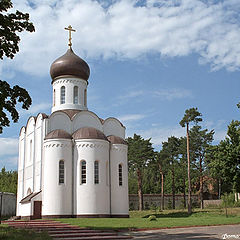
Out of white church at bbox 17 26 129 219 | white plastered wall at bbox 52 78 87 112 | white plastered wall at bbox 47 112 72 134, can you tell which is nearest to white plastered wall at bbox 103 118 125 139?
white church at bbox 17 26 129 219

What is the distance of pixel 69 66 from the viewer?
3162 centimetres

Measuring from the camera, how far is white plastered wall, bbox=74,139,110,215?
2616cm

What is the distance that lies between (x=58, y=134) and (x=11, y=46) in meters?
14.1

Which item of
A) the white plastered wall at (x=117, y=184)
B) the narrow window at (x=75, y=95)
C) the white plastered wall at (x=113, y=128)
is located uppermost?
the narrow window at (x=75, y=95)

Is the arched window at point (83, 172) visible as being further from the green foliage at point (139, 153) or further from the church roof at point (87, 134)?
the green foliage at point (139, 153)

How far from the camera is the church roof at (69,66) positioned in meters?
31.6

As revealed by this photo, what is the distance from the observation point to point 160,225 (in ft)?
61.9

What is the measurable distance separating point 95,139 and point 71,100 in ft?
19.8

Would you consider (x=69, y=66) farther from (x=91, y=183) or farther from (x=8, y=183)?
(x=8, y=183)

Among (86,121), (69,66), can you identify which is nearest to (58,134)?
(86,121)

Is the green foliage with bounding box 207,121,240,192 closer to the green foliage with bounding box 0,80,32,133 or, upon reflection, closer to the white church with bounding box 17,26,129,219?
the white church with bounding box 17,26,129,219

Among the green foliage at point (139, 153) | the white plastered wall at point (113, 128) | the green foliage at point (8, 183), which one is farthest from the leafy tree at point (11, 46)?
the green foliage at point (8, 183)

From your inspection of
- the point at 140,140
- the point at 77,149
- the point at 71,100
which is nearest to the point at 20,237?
the point at 77,149

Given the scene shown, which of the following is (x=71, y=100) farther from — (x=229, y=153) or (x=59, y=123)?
(x=229, y=153)
